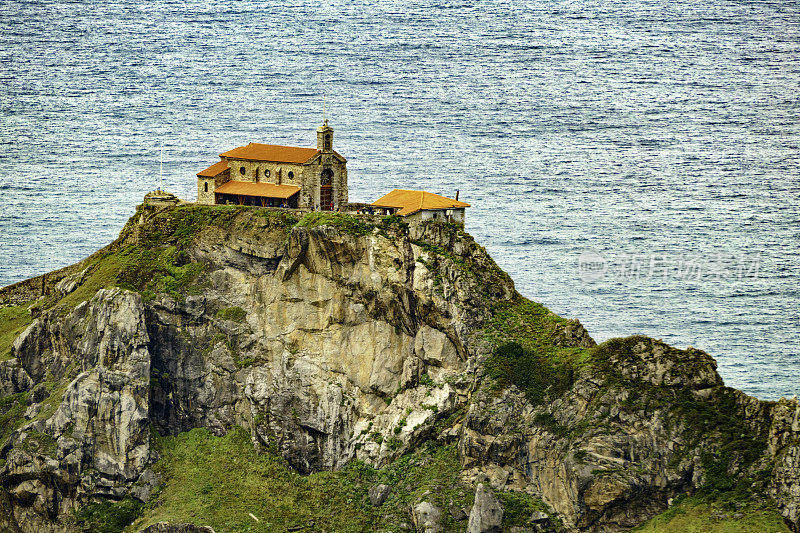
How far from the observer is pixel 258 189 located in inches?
4911

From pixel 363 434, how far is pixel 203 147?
47.5 meters

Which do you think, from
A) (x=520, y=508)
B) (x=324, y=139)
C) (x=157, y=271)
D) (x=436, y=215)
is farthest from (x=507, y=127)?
(x=520, y=508)

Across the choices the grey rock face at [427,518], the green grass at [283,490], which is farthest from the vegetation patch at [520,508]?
the grey rock face at [427,518]

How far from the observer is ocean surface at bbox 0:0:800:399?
146875 millimetres

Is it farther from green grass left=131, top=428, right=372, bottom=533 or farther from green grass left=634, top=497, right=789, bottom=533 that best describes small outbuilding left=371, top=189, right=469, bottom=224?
green grass left=634, top=497, right=789, bottom=533

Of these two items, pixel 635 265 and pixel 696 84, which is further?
pixel 696 84

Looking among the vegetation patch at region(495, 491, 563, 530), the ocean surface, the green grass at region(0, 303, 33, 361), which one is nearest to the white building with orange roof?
the ocean surface

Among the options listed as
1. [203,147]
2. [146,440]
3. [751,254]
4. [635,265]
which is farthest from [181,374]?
[751,254]

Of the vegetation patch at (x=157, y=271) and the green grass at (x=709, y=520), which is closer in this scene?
the green grass at (x=709, y=520)

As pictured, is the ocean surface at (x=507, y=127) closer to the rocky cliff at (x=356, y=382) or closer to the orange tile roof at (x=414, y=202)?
the orange tile roof at (x=414, y=202)

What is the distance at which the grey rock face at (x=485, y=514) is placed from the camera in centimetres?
10625

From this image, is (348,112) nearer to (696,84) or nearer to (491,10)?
(491,10)

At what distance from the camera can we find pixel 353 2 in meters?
174

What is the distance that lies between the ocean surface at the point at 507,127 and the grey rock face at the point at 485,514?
36.1m
